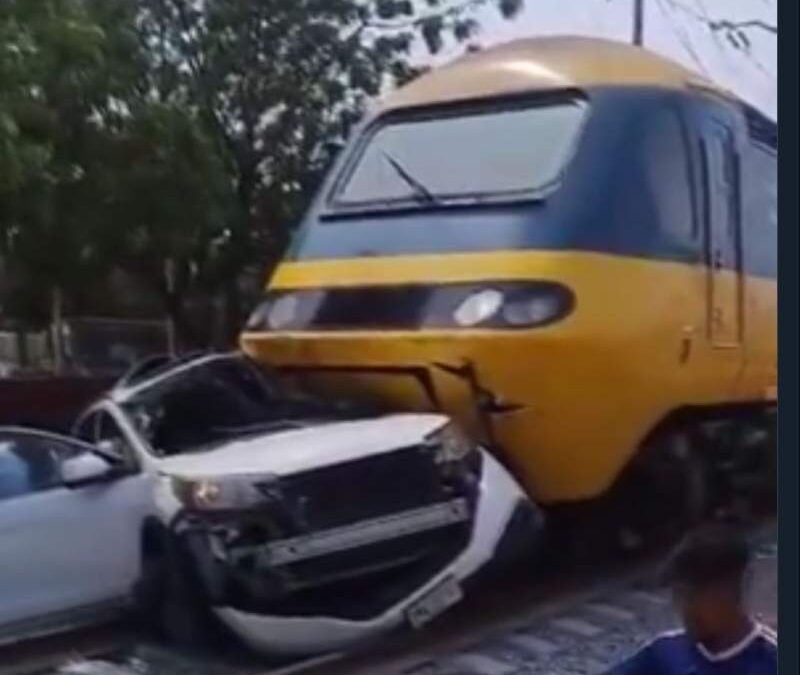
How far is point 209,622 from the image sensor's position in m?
7.36

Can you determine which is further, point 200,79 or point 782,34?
point 200,79

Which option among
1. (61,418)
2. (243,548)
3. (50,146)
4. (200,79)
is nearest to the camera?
(243,548)

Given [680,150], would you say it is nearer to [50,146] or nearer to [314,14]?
[50,146]

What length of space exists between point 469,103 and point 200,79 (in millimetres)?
5314

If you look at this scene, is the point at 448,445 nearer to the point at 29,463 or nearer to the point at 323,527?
the point at 323,527

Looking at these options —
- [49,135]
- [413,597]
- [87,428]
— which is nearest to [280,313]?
[87,428]

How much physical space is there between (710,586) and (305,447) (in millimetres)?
4841

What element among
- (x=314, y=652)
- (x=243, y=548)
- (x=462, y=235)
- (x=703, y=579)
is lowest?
(x=314, y=652)

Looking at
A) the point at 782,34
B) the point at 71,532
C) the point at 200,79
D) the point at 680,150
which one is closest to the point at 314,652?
the point at 71,532

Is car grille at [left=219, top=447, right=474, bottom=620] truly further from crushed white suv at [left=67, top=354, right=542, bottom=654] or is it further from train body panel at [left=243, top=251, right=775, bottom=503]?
train body panel at [left=243, top=251, right=775, bottom=503]

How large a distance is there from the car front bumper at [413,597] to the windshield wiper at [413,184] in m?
1.52

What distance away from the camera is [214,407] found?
8562 millimetres

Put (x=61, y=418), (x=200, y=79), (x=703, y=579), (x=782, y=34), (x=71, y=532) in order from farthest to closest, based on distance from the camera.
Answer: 1. (x=200, y=79)
2. (x=61, y=418)
3. (x=71, y=532)
4. (x=703, y=579)
5. (x=782, y=34)

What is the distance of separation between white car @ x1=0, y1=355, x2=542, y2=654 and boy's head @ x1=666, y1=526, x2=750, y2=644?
171 inches
